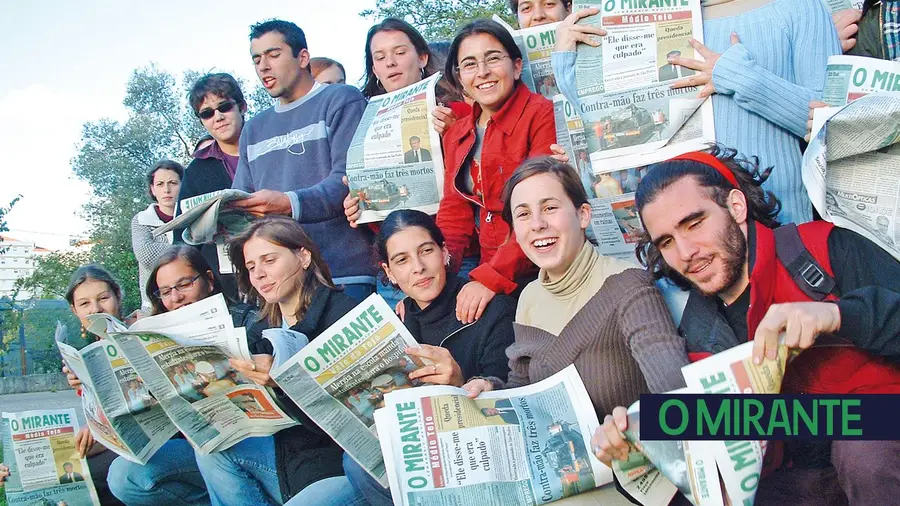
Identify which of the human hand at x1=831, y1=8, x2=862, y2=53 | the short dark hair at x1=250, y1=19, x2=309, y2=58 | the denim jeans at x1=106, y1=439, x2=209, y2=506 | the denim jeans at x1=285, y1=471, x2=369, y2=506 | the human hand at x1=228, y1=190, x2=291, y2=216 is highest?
the short dark hair at x1=250, y1=19, x2=309, y2=58

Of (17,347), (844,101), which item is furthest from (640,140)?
(17,347)

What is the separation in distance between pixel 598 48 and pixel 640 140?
13.4 inches

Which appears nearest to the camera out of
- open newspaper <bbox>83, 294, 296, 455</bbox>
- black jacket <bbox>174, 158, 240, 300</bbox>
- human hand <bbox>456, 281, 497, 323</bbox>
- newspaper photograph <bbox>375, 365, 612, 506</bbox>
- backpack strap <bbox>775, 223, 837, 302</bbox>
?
backpack strap <bbox>775, 223, 837, 302</bbox>

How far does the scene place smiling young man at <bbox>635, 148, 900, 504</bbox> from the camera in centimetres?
184

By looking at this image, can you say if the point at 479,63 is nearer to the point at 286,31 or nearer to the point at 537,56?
the point at 537,56

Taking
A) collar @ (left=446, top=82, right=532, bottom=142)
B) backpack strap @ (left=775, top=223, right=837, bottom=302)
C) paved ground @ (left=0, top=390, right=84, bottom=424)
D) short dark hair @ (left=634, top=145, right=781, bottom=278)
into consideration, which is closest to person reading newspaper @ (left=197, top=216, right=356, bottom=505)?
collar @ (left=446, top=82, right=532, bottom=142)

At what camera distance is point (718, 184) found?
218cm

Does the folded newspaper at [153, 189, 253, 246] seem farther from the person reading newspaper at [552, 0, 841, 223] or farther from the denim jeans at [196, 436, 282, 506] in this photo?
the person reading newspaper at [552, 0, 841, 223]

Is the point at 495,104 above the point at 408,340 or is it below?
above

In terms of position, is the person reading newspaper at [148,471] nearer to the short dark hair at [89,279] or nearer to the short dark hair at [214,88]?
the short dark hair at [89,279]

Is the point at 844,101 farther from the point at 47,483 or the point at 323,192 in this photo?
the point at 47,483

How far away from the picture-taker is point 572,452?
2.23m

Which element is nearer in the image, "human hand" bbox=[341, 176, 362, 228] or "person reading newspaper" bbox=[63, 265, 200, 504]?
"human hand" bbox=[341, 176, 362, 228]

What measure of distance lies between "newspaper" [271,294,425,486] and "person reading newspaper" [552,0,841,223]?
1131 millimetres
